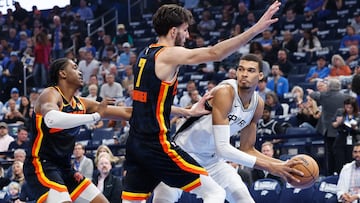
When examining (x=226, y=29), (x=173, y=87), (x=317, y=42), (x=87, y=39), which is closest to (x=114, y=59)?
(x=87, y=39)

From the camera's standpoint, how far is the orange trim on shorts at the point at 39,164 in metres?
7.98

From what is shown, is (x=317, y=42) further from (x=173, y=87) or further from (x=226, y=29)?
(x=173, y=87)

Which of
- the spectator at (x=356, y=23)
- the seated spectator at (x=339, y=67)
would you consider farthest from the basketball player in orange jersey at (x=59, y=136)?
the spectator at (x=356, y=23)

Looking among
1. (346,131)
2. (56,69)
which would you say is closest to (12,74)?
(346,131)

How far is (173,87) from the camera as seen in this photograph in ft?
23.3

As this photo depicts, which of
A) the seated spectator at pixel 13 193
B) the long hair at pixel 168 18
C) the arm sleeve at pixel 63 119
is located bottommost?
the seated spectator at pixel 13 193

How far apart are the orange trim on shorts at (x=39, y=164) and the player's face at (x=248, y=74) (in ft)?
6.45

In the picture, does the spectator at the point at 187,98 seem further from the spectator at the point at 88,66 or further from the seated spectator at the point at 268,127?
the spectator at the point at 88,66

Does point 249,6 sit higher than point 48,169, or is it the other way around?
point 249,6

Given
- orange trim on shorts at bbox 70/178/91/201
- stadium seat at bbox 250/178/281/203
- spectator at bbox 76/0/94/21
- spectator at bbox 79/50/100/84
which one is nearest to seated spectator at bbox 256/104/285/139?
stadium seat at bbox 250/178/281/203

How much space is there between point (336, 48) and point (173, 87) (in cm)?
1115

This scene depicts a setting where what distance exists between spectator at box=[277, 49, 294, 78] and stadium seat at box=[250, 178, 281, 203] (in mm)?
5161

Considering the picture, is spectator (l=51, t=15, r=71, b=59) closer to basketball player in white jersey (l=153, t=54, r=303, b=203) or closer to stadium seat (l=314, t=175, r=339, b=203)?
stadium seat (l=314, t=175, r=339, b=203)

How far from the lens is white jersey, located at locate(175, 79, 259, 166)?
8266mm
